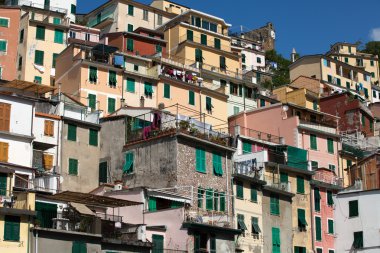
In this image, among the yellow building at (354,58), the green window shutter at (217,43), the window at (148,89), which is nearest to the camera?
the window at (148,89)

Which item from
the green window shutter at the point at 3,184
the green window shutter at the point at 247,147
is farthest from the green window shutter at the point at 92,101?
the green window shutter at the point at 3,184

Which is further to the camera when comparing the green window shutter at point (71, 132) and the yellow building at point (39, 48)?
the yellow building at point (39, 48)

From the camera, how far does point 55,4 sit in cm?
9481

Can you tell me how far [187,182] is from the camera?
173ft

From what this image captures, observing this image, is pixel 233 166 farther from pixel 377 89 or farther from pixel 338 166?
pixel 377 89

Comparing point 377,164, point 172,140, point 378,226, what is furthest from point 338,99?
point 172,140

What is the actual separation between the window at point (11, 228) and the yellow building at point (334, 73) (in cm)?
7444

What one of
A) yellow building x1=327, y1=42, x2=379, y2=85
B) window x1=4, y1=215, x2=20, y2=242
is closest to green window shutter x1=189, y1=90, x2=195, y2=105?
window x1=4, y1=215, x2=20, y2=242

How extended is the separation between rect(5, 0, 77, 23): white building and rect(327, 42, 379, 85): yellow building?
162ft

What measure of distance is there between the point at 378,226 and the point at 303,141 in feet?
46.3

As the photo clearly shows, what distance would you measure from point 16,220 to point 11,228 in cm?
48

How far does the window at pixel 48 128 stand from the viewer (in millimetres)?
54812

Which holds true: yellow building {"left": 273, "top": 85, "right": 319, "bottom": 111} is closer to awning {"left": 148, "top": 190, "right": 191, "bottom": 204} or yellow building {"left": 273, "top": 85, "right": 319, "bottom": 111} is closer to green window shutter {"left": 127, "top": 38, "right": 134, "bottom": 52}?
green window shutter {"left": 127, "top": 38, "right": 134, "bottom": 52}

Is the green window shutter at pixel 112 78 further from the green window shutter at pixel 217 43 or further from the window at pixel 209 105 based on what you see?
the green window shutter at pixel 217 43
